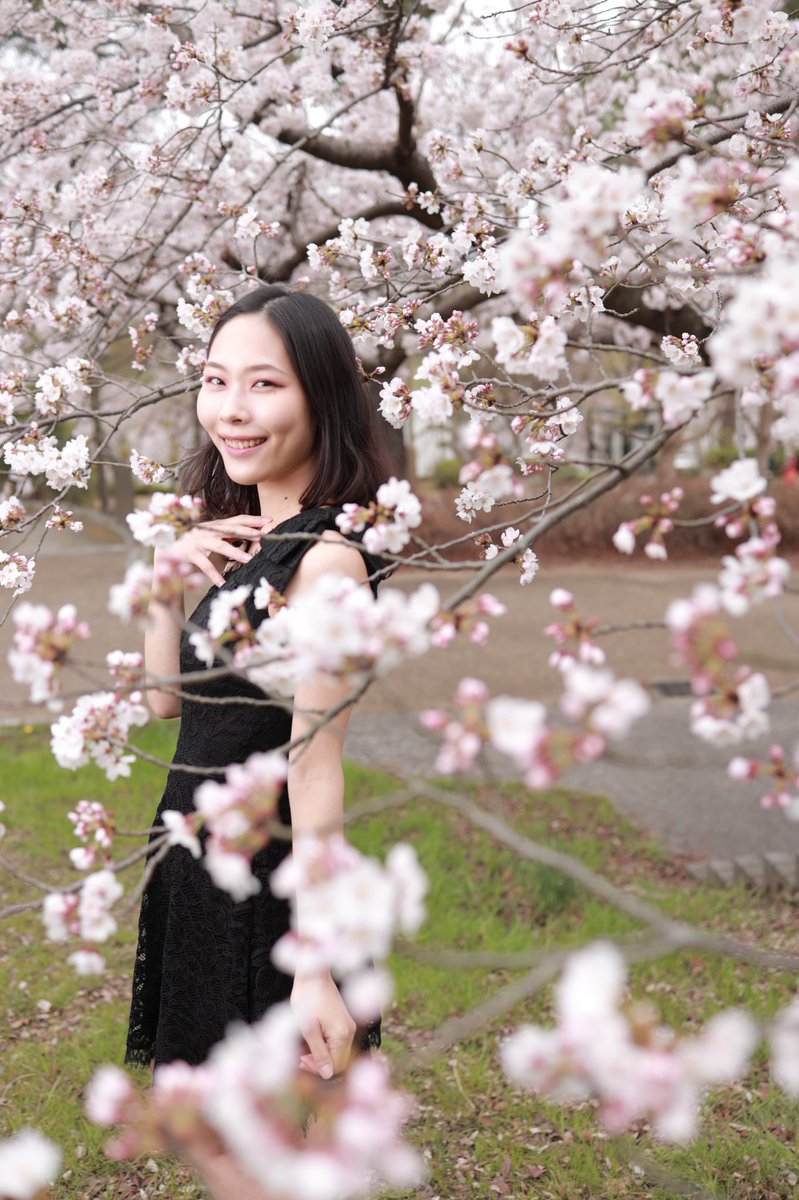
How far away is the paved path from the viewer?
4684 millimetres

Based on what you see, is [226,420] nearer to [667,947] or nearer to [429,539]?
[667,947]

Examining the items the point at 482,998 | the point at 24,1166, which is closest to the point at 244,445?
the point at 24,1166

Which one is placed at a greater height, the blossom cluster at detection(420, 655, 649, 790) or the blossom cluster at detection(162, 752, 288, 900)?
the blossom cluster at detection(420, 655, 649, 790)

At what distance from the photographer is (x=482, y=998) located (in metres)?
3.26

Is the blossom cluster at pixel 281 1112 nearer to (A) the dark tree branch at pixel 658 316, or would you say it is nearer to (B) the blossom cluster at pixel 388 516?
(B) the blossom cluster at pixel 388 516

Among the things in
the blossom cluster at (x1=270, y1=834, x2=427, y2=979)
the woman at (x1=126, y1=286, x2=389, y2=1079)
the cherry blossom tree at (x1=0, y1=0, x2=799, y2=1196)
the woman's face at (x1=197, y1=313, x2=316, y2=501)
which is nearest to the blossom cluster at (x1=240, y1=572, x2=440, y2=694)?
the cherry blossom tree at (x1=0, y1=0, x2=799, y2=1196)

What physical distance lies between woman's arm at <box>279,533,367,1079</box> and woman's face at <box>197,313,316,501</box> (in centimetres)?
26

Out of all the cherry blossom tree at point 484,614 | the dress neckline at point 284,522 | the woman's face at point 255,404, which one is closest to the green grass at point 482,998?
the cherry blossom tree at point 484,614

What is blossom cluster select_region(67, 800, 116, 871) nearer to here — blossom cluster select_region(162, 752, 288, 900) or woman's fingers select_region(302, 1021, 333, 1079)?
blossom cluster select_region(162, 752, 288, 900)

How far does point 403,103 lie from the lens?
13.0 ft

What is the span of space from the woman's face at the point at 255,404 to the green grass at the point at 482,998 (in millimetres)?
1326

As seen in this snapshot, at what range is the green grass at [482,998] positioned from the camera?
2475mm

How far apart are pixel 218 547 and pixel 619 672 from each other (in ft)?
18.3

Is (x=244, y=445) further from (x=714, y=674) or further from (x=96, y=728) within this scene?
(x=714, y=674)
